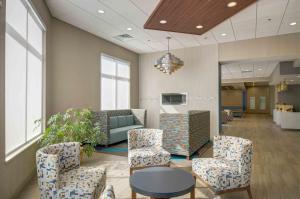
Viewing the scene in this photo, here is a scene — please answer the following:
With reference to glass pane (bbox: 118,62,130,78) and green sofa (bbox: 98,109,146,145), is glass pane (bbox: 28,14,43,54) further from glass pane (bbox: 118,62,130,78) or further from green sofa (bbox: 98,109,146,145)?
glass pane (bbox: 118,62,130,78)

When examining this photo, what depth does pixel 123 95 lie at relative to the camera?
26.3 ft

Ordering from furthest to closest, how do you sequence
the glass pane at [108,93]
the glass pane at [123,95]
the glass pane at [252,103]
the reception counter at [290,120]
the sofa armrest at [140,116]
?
1. the glass pane at [252,103]
2. the reception counter at [290,120]
3. the glass pane at [123,95]
4. the sofa armrest at [140,116]
5. the glass pane at [108,93]

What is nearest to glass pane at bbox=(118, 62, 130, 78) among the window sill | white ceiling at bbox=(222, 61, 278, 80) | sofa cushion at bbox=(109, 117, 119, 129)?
sofa cushion at bbox=(109, 117, 119, 129)

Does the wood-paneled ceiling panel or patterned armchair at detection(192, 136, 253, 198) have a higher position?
the wood-paneled ceiling panel

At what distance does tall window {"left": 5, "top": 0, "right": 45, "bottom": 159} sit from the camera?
2.88 m

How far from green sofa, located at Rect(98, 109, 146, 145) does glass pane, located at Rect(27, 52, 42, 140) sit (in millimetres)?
1735

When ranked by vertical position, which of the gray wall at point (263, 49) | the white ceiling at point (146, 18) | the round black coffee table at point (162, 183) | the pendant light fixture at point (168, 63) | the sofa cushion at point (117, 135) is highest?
the white ceiling at point (146, 18)

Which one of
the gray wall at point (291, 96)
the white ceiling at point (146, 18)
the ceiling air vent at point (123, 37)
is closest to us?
the white ceiling at point (146, 18)

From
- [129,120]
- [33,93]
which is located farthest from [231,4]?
[129,120]

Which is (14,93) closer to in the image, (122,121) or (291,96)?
(122,121)

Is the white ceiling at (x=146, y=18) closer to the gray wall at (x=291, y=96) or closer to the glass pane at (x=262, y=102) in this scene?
the gray wall at (x=291, y=96)

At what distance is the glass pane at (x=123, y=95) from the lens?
7.79 m

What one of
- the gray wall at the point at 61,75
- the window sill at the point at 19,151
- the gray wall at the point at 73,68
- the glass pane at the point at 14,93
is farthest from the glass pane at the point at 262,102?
the glass pane at the point at 14,93

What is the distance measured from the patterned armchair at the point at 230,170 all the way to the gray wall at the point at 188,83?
4142 millimetres
